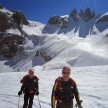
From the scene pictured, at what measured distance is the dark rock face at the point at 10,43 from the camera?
11144 centimetres

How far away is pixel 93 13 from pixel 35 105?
605 ft

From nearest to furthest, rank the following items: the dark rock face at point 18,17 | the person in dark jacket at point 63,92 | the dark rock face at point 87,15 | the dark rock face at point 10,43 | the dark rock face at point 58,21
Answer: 1. the person in dark jacket at point 63,92
2. the dark rock face at point 10,43
3. the dark rock face at point 18,17
4. the dark rock face at point 58,21
5. the dark rock face at point 87,15

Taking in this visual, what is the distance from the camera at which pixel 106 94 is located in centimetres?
1380

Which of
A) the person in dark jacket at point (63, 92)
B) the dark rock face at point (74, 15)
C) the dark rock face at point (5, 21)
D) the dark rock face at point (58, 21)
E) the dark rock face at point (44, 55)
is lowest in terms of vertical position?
the person in dark jacket at point (63, 92)

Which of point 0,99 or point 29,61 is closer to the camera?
point 0,99

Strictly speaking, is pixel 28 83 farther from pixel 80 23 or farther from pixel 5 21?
pixel 80 23

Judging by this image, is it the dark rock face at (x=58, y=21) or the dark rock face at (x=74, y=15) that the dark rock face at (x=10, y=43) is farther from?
the dark rock face at (x=74, y=15)

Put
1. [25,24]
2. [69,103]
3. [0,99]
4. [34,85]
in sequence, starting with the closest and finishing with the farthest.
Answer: [69,103]
[34,85]
[0,99]
[25,24]

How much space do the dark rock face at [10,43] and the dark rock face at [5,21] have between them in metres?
6.79

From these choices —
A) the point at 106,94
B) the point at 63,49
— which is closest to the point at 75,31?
the point at 63,49

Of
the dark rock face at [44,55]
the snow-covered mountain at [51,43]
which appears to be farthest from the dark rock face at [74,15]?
the dark rock face at [44,55]

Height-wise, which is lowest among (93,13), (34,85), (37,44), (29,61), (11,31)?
(34,85)

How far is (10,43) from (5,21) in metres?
19.8

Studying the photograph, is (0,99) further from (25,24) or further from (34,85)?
(25,24)
